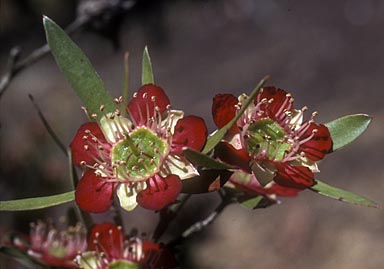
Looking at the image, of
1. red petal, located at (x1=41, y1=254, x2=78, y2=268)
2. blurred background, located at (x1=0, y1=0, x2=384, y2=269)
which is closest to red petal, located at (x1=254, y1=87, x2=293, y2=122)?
red petal, located at (x1=41, y1=254, x2=78, y2=268)

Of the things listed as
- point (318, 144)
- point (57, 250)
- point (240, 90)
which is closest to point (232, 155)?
point (318, 144)

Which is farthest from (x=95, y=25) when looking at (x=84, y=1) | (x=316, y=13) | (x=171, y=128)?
(x=316, y=13)

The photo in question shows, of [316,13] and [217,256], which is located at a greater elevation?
[316,13]

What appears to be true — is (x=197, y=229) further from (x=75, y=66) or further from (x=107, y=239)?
(x=75, y=66)

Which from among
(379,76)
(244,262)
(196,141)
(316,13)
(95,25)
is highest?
(95,25)

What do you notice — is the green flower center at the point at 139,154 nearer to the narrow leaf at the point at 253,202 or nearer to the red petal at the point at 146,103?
the red petal at the point at 146,103

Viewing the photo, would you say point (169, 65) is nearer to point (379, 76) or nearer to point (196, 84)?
point (196, 84)
